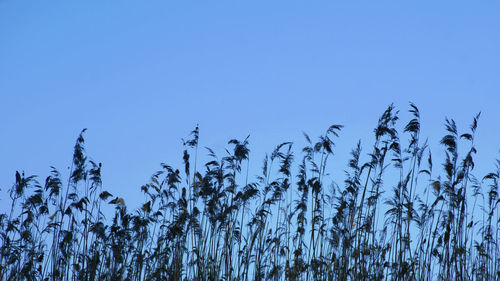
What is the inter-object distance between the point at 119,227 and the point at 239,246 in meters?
1.74

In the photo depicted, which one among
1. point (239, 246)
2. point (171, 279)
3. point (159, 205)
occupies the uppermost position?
point (159, 205)

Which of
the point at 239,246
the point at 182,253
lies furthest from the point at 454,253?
the point at 182,253

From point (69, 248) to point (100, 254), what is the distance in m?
0.45

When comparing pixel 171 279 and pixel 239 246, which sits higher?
pixel 239 246

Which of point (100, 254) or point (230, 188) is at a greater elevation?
point (230, 188)

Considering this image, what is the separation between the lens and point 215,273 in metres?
7.52

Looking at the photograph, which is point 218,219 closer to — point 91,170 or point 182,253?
point 182,253

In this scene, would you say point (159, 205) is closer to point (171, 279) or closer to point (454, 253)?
point (171, 279)

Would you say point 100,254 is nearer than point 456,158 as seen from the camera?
No

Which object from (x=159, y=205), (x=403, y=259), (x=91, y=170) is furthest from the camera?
(x=159, y=205)

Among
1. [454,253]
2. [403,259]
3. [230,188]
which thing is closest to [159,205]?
[230,188]

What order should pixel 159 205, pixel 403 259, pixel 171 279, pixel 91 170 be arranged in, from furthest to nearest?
1. pixel 159 205
2. pixel 91 170
3. pixel 171 279
4. pixel 403 259

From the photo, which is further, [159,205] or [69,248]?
[159,205]

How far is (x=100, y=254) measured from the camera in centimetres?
823
